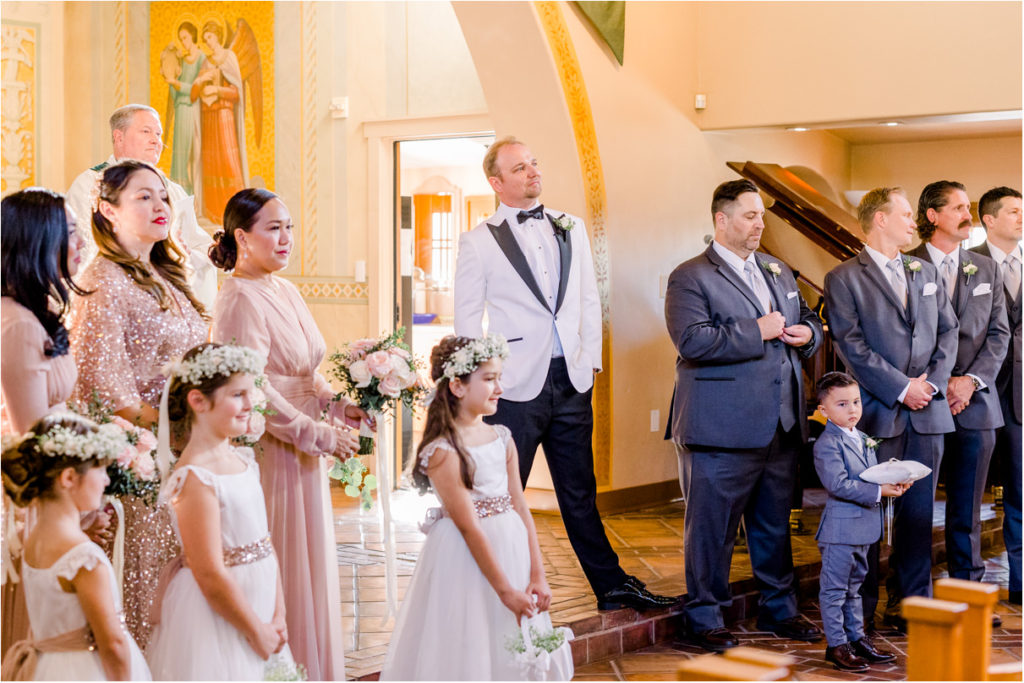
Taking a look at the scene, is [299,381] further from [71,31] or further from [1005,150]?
[1005,150]

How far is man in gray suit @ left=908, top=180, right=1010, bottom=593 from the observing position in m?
5.21

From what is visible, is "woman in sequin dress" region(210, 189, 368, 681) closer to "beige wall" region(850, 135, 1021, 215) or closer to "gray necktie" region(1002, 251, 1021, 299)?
"gray necktie" region(1002, 251, 1021, 299)

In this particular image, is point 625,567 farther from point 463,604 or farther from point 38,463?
point 38,463

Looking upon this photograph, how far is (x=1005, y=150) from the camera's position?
967cm

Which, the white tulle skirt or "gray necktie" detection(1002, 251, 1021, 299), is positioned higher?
"gray necktie" detection(1002, 251, 1021, 299)

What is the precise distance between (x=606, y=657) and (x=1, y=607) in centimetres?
251

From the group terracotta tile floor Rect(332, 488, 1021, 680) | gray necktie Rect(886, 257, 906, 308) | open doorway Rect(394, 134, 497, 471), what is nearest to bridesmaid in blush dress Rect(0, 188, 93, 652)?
terracotta tile floor Rect(332, 488, 1021, 680)

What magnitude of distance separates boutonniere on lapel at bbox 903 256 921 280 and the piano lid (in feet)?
3.69

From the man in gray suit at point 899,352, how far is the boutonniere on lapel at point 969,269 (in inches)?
11.5

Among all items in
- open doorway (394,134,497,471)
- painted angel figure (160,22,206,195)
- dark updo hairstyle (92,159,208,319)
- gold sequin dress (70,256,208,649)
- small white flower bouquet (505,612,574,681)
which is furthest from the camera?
open doorway (394,134,497,471)

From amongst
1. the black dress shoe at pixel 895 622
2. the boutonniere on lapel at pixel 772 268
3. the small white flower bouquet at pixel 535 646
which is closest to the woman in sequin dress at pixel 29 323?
the small white flower bouquet at pixel 535 646

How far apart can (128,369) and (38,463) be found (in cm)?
51

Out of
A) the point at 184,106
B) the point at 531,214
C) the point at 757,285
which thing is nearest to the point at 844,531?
the point at 757,285

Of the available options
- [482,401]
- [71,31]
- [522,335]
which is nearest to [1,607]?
[482,401]
